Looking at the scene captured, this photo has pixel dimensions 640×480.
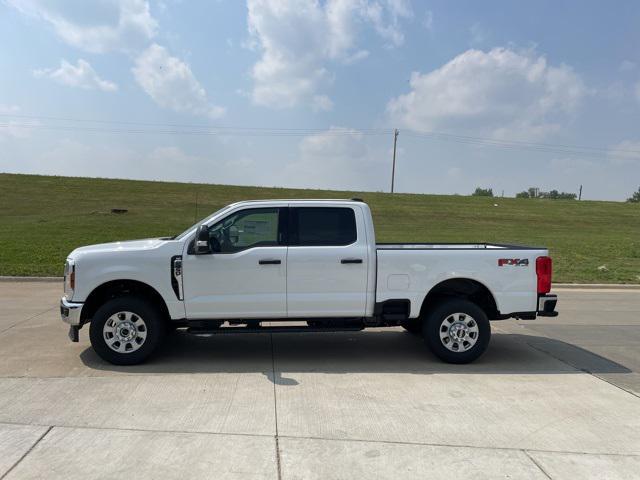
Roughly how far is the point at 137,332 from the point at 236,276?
1247 millimetres

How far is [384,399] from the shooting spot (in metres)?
4.95

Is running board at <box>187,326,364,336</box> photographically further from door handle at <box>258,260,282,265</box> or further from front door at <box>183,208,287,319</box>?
door handle at <box>258,260,282,265</box>

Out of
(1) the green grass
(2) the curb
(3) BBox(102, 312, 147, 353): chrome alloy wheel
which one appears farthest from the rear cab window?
(1) the green grass

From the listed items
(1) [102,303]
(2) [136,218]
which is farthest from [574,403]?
(2) [136,218]

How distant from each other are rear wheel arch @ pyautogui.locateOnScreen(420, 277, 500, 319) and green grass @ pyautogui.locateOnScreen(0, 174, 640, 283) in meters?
7.87

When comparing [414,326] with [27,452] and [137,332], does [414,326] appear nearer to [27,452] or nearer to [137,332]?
[137,332]

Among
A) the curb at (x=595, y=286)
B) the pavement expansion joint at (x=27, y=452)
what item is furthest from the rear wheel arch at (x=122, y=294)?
the curb at (x=595, y=286)

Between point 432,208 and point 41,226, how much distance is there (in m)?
29.3

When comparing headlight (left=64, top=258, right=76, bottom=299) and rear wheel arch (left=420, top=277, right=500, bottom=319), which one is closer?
headlight (left=64, top=258, right=76, bottom=299)

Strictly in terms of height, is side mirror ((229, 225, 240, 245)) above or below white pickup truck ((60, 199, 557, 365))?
above

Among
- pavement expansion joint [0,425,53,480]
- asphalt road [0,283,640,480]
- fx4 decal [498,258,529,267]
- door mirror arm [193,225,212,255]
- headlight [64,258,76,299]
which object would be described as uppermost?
door mirror arm [193,225,212,255]

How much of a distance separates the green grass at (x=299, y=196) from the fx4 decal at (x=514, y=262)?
8101 mm

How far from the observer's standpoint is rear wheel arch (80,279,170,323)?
597cm

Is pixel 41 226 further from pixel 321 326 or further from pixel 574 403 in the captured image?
pixel 574 403
